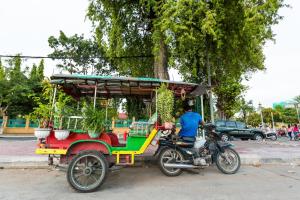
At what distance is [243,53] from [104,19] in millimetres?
6810

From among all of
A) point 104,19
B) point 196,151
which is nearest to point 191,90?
point 196,151

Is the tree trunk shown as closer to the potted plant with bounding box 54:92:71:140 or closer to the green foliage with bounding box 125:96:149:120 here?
the green foliage with bounding box 125:96:149:120

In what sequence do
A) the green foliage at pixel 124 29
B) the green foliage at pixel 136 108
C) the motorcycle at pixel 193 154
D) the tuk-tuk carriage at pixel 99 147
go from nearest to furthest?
the tuk-tuk carriage at pixel 99 147 < the motorcycle at pixel 193 154 < the green foliage at pixel 136 108 < the green foliage at pixel 124 29

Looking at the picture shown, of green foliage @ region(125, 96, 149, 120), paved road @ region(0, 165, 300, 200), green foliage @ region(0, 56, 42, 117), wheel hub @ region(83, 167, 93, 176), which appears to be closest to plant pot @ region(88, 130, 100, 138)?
wheel hub @ region(83, 167, 93, 176)

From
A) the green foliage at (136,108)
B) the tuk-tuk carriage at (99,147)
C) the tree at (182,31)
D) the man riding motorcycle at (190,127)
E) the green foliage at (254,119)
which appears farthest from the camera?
the green foliage at (254,119)

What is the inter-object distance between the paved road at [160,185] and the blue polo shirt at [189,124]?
100 cm

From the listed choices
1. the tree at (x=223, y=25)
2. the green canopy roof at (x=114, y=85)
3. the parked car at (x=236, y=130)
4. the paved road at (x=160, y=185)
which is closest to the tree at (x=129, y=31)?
the tree at (x=223, y=25)

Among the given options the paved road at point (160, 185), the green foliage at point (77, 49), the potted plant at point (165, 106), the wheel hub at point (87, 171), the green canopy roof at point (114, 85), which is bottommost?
the paved road at point (160, 185)

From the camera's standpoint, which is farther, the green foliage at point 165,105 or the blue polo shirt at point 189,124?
the blue polo shirt at point 189,124

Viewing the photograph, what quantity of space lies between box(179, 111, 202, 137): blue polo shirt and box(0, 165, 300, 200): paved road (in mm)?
1001

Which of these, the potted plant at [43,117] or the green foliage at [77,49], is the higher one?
the green foliage at [77,49]

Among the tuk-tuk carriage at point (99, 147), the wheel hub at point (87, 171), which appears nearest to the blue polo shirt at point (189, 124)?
the tuk-tuk carriage at point (99, 147)

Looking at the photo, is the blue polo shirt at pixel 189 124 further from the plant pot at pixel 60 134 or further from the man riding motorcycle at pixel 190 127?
the plant pot at pixel 60 134

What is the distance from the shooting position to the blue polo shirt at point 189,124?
5.21 m
